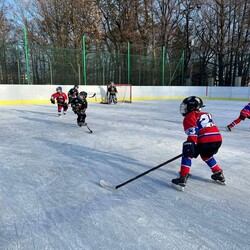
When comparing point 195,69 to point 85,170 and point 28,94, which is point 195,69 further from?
point 85,170

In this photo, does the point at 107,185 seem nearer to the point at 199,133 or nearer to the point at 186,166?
the point at 186,166

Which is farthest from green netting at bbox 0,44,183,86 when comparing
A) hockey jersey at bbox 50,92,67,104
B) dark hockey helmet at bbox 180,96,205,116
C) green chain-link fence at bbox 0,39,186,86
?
dark hockey helmet at bbox 180,96,205,116

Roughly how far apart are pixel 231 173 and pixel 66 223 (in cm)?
199

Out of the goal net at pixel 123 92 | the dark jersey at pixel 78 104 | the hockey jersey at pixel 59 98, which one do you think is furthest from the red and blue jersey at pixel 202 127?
the goal net at pixel 123 92

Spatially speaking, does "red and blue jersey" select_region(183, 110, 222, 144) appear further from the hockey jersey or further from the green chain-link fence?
the green chain-link fence

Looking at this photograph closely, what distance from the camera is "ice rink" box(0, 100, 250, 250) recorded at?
149cm

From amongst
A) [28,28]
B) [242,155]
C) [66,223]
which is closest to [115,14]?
[28,28]

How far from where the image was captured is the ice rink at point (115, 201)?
4.90ft

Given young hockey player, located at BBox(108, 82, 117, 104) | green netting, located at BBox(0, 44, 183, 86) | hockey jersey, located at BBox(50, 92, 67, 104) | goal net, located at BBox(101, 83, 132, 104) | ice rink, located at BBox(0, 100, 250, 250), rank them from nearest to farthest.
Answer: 1. ice rink, located at BBox(0, 100, 250, 250)
2. hockey jersey, located at BBox(50, 92, 67, 104)
3. green netting, located at BBox(0, 44, 183, 86)
4. young hockey player, located at BBox(108, 82, 117, 104)
5. goal net, located at BBox(101, 83, 132, 104)

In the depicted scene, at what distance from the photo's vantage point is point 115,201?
1980 mm

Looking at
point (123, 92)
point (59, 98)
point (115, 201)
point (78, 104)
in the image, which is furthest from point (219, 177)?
point (123, 92)

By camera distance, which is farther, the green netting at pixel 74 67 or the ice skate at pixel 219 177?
the green netting at pixel 74 67

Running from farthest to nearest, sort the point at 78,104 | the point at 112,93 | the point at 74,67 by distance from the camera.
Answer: the point at 74,67 → the point at 112,93 → the point at 78,104

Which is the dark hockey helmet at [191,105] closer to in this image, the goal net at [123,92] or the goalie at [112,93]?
the goalie at [112,93]
